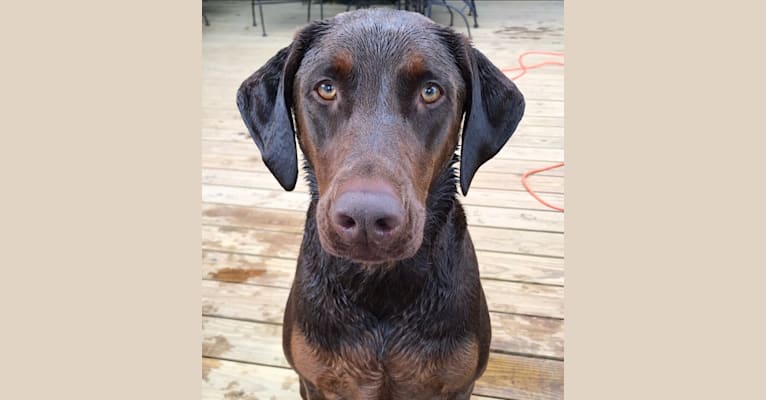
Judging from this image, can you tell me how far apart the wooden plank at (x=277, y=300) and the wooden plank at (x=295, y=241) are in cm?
28

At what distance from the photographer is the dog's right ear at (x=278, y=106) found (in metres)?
1.77

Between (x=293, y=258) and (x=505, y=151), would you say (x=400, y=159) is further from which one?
(x=505, y=151)

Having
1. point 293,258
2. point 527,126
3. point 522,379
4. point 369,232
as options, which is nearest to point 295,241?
point 293,258

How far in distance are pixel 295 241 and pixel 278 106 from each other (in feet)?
5.26

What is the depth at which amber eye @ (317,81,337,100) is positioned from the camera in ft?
5.30

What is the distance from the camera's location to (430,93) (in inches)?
63.7

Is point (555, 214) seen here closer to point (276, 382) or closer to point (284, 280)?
point (284, 280)

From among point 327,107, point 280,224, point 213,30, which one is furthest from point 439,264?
point 213,30

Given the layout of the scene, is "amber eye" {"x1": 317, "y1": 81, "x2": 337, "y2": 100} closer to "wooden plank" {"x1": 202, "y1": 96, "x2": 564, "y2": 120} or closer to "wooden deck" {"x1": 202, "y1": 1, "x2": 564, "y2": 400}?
"wooden deck" {"x1": 202, "y1": 1, "x2": 564, "y2": 400}

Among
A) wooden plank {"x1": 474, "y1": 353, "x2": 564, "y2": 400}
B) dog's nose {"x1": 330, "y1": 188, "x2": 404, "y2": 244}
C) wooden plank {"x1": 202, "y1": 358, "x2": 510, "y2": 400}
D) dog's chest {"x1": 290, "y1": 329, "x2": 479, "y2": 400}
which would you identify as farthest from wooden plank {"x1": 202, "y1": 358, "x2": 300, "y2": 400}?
dog's nose {"x1": 330, "y1": 188, "x2": 404, "y2": 244}

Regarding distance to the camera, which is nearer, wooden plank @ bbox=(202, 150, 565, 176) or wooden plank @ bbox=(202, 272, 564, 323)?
wooden plank @ bbox=(202, 272, 564, 323)

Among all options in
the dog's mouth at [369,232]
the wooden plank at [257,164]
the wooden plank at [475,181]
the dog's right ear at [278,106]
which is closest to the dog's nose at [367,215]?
the dog's mouth at [369,232]

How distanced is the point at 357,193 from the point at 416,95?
1.26 ft

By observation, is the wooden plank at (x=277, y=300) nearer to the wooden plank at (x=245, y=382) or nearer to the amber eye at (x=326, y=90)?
the wooden plank at (x=245, y=382)
